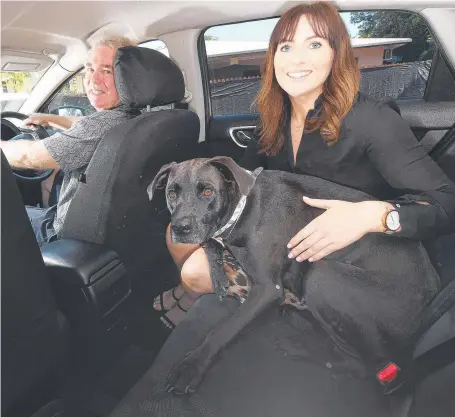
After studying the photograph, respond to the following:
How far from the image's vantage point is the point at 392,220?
4.82 feet

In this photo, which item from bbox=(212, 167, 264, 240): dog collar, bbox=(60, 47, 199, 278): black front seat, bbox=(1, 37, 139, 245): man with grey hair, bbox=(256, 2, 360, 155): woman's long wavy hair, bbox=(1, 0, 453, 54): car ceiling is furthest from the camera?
bbox=(1, 0, 453, 54): car ceiling

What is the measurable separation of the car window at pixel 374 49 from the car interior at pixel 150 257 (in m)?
0.01

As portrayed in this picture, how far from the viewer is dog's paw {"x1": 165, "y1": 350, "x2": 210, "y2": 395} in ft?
5.14

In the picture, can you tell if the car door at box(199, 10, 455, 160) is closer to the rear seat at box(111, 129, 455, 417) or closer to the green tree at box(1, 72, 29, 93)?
the rear seat at box(111, 129, 455, 417)

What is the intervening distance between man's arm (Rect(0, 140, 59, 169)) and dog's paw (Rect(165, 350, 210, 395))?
1.15 m

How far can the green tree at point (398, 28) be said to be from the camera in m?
2.26

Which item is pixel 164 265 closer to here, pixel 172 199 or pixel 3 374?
pixel 172 199

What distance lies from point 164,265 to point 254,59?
1.45m

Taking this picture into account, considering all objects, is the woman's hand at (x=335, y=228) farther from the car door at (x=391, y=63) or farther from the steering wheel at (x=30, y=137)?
the steering wheel at (x=30, y=137)

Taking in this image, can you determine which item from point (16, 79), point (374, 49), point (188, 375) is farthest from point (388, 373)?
point (16, 79)

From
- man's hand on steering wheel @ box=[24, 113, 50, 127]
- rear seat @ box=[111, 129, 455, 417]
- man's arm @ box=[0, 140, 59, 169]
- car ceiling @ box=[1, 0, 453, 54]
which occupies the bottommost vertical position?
rear seat @ box=[111, 129, 455, 417]

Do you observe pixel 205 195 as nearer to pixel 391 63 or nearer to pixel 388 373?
pixel 388 373

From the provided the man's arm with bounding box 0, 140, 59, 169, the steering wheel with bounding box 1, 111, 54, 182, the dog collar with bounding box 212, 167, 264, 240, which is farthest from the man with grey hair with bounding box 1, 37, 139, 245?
the dog collar with bounding box 212, 167, 264, 240

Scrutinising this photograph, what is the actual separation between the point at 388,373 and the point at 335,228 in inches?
22.4
